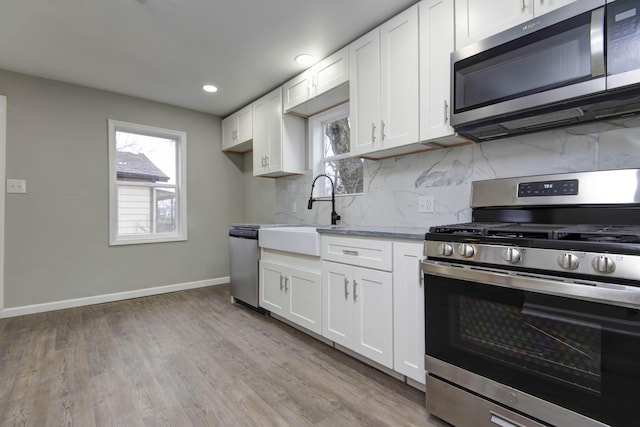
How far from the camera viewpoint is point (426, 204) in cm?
220

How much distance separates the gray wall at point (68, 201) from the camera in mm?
3014

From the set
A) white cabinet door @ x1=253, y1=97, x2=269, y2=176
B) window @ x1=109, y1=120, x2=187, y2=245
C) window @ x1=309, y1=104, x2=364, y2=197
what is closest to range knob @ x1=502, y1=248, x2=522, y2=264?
window @ x1=309, y1=104, x2=364, y2=197

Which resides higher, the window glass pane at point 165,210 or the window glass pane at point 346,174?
the window glass pane at point 346,174

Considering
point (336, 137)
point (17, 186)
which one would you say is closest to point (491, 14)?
point (336, 137)

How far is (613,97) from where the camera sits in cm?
129

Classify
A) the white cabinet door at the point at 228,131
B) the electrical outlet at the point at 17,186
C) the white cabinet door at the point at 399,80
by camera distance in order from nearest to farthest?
the white cabinet door at the point at 399,80, the electrical outlet at the point at 17,186, the white cabinet door at the point at 228,131

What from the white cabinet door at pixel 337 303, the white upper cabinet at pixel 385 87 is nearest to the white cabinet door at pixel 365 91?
the white upper cabinet at pixel 385 87

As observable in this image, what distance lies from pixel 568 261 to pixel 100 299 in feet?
13.8

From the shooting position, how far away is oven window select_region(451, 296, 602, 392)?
103cm

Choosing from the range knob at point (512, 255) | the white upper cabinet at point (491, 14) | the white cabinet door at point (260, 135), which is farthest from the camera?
the white cabinet door at point (260, 135)

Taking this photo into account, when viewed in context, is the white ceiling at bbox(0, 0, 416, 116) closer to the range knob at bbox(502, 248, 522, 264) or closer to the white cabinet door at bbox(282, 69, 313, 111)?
the white cabinet door at bbox(282, 69, 313, 111)

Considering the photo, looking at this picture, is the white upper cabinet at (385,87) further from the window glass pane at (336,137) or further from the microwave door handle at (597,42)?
the microwave door handle at (597,42)

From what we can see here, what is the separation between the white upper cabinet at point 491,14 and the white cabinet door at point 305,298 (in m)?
1.79

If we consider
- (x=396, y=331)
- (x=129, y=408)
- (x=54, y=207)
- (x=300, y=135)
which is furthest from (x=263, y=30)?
(x=54, y=207)
